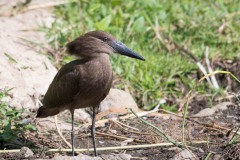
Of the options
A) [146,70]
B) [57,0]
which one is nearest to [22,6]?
[57,0]

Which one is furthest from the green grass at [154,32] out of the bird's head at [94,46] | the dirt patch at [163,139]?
the bird's head at [94,46]

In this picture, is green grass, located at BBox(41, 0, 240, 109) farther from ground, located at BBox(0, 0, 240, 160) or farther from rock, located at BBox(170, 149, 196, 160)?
rock, located at BBox(170, 149, 196, 160)

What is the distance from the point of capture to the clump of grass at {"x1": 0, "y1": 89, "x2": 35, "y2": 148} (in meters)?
5.65

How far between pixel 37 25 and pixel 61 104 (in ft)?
8.45

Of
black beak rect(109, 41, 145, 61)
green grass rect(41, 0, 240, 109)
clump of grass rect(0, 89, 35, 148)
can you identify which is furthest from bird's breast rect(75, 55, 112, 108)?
green grass rect(41, 0, 240, 109)

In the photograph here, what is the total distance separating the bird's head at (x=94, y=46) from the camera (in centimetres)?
554

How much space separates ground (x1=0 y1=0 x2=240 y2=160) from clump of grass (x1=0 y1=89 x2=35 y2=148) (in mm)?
77

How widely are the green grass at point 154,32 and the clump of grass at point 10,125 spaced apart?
1596 mm

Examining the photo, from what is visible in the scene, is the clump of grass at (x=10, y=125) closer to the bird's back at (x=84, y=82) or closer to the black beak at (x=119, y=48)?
the bird's back at (x=84, y=82)

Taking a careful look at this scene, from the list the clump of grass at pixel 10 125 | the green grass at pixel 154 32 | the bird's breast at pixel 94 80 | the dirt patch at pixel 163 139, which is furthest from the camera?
the green grass at pixel 154 32

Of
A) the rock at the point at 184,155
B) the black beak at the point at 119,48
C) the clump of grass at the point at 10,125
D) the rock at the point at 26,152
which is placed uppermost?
the black beak at the point at 119,48

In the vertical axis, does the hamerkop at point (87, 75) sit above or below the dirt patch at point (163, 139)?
above

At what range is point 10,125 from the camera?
5691mm

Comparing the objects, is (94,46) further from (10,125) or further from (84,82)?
(10,125)
